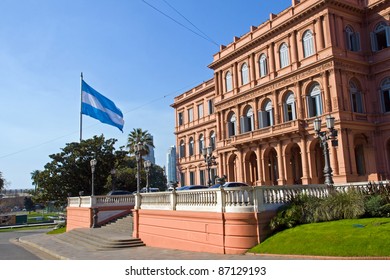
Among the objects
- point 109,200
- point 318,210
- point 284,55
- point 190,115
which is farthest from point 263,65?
point 318,210

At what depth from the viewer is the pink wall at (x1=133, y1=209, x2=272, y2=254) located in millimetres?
14469

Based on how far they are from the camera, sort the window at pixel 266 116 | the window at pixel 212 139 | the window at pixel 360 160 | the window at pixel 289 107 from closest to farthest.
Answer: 1. the window at pixel 360 160
2. the window at pixel 289 107
3. the window at pixel 266 116
4. the window at pixel 212 139

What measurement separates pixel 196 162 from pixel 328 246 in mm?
42325

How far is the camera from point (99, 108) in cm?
3375

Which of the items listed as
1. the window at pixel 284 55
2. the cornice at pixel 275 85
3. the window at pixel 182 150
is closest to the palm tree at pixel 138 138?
the window at pixel 182 150

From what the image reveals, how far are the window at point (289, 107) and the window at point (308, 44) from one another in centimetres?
406

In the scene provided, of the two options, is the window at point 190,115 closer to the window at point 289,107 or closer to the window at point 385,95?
the window at point 289,107

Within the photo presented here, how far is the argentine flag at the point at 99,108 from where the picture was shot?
33344 millimetres

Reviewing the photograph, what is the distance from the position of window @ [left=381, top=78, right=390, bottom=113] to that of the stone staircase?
23608mm

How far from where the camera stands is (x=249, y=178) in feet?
129

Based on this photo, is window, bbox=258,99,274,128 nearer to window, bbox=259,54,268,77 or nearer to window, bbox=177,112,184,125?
window, bbox=259,54,268,77

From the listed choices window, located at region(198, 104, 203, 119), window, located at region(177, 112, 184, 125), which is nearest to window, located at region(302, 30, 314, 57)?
window, located at region(198, 104, 203, 119)

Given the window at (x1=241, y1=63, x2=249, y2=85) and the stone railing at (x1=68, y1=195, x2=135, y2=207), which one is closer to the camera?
the stone railing at (x1=68, y1=195, x2=135, y2=207)

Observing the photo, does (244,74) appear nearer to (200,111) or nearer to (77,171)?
(200,111)
